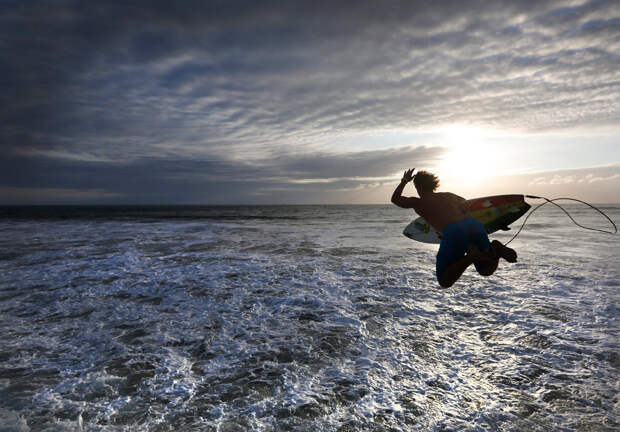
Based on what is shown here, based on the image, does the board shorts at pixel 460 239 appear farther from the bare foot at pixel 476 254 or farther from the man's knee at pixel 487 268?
the man's knee at pixel 487 268

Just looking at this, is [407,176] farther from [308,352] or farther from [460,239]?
[308,352]

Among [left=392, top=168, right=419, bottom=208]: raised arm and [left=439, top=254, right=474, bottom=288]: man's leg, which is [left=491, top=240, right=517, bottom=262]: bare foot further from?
[left=392, top=168, right=419, bottom=208]: raised arm

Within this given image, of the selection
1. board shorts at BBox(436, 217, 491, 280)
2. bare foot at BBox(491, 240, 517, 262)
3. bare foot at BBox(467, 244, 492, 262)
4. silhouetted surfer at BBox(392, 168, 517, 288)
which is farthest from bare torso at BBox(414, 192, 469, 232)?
bare foot at BBox(491, 240, 517, 262)

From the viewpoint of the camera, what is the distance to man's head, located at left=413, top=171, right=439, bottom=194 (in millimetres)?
5012

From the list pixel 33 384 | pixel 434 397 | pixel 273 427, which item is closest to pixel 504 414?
pixel 434 397

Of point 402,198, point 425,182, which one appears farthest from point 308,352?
point 425,182

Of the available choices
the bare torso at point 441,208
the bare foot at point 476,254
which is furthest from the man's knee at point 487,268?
the bare torso at point 441,208

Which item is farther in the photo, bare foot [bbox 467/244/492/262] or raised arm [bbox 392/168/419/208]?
raised arm [bbox 392/168/419/208]

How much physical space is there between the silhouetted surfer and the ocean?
4.72 ft

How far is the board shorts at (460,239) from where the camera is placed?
15.5 feet

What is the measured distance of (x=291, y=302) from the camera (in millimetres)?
7902

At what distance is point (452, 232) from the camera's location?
474cm

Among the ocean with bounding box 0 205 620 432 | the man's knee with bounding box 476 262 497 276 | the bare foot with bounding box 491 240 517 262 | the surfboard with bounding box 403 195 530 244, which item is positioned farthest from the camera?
the surfboard with bounding box 403 195 530 244

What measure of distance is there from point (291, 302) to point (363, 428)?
453 cm
